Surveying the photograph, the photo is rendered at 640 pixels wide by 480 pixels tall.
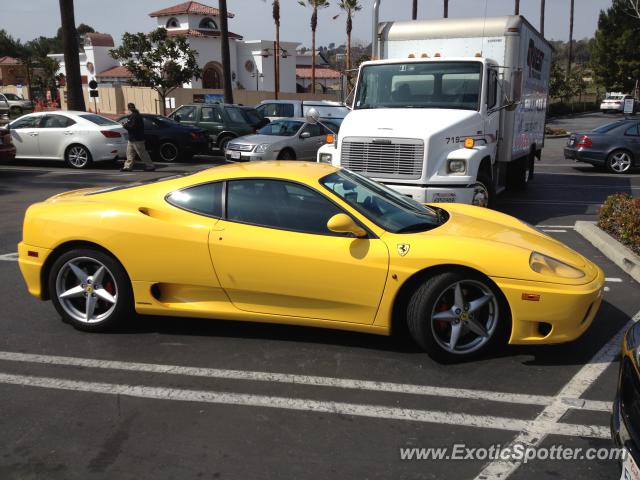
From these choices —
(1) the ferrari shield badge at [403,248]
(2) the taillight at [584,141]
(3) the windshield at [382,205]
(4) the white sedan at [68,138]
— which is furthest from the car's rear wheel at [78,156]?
(1) the ferrari shield badge at [403,248]

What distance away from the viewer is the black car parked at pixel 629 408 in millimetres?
2289

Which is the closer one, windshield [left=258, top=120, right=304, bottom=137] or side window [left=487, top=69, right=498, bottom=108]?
side window [left=487, top=69, right=498, bottom=108]

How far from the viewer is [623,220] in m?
7.20

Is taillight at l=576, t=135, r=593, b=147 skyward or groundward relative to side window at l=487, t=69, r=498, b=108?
groundward

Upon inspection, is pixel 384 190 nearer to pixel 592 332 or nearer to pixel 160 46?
pixel 592 332

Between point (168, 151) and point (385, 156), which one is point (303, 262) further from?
point (168, 151)

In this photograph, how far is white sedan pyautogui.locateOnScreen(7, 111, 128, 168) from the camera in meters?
15.4

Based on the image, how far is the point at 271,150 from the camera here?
47.7ft

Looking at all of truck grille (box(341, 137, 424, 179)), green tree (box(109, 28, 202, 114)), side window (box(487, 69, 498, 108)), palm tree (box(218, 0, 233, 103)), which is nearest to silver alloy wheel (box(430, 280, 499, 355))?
truck grille (box(341, 137, 424, 179))

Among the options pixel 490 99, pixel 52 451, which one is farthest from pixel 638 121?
pixel 52 451

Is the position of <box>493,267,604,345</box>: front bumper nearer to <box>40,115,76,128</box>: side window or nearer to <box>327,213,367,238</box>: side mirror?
<box>327,213,367,238</box>: side mirror

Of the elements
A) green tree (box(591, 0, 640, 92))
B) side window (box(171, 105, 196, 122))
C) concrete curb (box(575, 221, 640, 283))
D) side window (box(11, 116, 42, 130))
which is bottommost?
concrete curb (box(575, 221, 640, 283))

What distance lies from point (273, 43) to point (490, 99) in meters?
43.8

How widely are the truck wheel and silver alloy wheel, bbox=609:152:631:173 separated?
8647 millimetres
